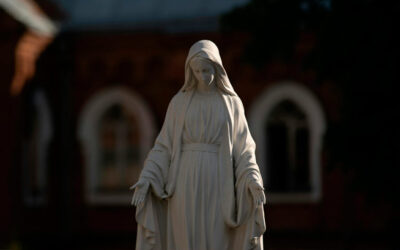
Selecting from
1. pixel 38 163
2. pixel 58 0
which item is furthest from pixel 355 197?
pixel 58 0

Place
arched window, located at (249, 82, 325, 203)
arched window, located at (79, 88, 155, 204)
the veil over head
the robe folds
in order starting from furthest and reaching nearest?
arched window, located at (79, 88, 155, 204) < arched window, located at (249, 82, 325, 203) < the veil over head < the robe folds

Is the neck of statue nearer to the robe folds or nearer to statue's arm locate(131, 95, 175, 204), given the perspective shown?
the robe folds

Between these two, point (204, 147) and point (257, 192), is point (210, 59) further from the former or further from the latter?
point (257, 192)

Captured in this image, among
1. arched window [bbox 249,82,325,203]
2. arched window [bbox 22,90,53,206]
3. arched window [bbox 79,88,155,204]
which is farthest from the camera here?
arched window [bbox 79,88,155,204]

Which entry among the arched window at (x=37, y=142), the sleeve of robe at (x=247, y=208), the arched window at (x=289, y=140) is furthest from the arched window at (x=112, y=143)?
the sleeve of robe at (x=247, y=208)

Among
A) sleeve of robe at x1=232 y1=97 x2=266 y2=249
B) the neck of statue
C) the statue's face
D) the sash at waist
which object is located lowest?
sleeve of robe at x1=232 y1=97 x2=266 y2=249

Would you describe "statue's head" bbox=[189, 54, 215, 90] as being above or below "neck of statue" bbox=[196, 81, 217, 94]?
above

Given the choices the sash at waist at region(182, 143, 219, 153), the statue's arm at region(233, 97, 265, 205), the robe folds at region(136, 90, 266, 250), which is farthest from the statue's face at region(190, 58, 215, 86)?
the sash at waist at region(182, 143, 219, 153)

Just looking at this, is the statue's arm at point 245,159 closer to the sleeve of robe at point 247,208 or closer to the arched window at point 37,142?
the sleeve of robe at point 247,208

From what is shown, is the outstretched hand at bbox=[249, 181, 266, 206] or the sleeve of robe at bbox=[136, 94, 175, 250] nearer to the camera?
the outstretched hand at bbox=[249, 181, 266, 206]

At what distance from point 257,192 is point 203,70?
112cm

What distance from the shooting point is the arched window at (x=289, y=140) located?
790 inches

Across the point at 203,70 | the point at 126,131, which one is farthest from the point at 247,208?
the point at 126,131

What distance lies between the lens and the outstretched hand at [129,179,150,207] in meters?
7.78
